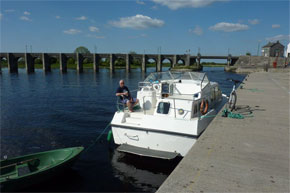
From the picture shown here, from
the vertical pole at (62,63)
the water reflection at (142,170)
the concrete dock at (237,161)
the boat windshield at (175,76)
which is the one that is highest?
the vertical pole at (62,63)

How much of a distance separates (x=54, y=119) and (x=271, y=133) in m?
14.9

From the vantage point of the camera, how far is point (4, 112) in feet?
64.0

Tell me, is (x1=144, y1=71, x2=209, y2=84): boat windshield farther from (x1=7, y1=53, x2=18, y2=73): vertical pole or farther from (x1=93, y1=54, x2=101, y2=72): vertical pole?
(x1=7, y1=53, x2=18, y2=73): vertical pole

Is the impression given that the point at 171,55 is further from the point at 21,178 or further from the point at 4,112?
the point at 21,178

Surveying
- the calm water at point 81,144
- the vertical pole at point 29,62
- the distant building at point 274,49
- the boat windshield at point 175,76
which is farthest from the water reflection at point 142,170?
the distant building at point 274,49

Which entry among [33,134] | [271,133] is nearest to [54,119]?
[33,134]

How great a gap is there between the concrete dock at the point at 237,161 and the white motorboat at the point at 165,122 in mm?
1079

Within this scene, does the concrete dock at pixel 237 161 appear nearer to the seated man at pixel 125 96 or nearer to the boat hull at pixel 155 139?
the boat hull at pixel 155 139

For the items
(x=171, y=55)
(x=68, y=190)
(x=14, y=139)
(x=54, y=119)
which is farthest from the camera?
(x=171, y=55)

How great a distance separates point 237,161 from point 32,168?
7.27 m

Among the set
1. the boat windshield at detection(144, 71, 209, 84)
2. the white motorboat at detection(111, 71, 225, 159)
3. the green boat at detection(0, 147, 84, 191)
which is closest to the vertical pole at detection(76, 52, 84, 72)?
the boat windshield at detection(144, 71, 209, 84)

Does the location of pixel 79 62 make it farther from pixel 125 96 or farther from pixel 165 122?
pixel 165 122

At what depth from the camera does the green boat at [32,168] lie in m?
7.06

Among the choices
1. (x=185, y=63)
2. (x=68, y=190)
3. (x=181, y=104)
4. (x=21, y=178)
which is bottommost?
(x=68, y=190)
